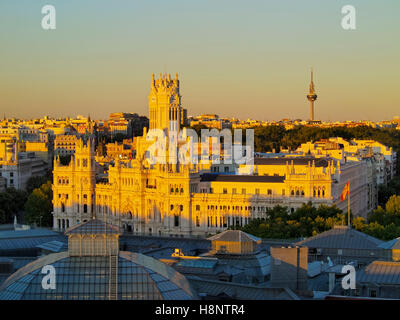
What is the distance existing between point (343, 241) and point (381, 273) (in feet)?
52.6

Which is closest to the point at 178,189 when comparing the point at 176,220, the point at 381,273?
the point at 176,220

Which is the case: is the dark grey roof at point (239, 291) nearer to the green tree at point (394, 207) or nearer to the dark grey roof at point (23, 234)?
the dark grey roof at point (23, 234)

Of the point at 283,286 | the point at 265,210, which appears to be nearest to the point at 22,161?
the point at 265,210

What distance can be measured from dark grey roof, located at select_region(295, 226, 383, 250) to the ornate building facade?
3089 cm

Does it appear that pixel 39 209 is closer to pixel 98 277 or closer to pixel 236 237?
pixel 236 237

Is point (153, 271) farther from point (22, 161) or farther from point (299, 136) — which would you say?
point (299, 136)

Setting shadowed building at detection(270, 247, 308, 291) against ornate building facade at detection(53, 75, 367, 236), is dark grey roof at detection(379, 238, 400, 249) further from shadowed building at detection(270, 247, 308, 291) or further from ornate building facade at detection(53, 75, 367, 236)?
ornate building facade at detection(53, 75, 367, 236)

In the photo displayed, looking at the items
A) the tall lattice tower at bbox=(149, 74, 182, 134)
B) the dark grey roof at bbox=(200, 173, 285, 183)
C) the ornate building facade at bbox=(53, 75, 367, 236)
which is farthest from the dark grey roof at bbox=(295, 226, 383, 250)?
the tall lattice tower at bbox=(149, 74, 182, 134)

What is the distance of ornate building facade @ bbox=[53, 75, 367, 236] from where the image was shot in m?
102

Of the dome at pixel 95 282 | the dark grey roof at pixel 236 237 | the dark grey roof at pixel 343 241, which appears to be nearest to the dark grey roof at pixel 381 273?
the dark grey roof at pixel 236 237

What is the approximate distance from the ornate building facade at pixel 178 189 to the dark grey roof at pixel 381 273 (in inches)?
1846

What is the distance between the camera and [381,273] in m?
51.0

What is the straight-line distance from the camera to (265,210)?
101875 millimetres
